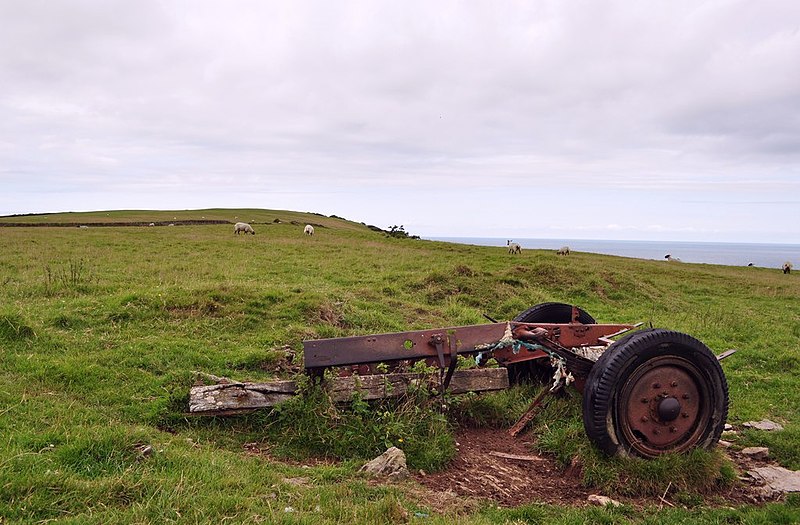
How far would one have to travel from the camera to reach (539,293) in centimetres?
1828

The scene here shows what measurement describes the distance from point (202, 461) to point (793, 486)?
6050mm

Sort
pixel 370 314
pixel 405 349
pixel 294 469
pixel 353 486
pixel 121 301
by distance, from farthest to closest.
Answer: pixel 370 314 → pixel 121 301 → pixel 405 349 → pixel 294 469 → pixel 353 486

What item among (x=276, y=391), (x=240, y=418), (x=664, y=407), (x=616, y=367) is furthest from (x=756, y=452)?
(x=240, y=418)

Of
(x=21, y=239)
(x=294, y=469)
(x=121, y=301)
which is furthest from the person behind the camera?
(x=21, y=239)

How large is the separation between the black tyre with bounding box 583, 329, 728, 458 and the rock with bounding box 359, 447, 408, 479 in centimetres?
200

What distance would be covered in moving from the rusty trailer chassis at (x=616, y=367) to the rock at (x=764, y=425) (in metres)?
2.13

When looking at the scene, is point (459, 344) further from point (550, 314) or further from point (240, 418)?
point (240, 418)

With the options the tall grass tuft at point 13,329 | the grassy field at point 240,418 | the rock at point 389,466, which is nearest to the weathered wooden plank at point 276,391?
the grassy field at point 240,418

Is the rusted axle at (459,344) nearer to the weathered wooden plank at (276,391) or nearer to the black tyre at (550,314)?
the weathered wooden plank at (276,391)

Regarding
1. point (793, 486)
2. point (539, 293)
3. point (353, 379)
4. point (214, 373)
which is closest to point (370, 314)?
point (214, 373)

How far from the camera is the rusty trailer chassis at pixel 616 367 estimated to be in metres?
5.91

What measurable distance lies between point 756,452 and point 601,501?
2.90 m

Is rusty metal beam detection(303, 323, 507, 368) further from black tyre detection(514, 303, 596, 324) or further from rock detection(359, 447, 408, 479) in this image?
black tyre detection(514, 303, 596, 324)

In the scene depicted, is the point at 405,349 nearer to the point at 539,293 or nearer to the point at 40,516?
the point at 40,516
